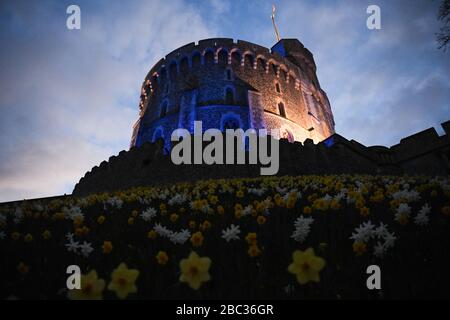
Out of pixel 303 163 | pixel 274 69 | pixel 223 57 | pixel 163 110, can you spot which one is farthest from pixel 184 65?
pixel 303 163

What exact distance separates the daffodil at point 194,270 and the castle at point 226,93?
901 inches

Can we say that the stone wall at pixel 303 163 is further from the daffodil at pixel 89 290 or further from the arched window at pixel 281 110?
the arched window at pixel 281 110

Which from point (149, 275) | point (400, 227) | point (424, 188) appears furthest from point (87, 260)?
point (424, 188)

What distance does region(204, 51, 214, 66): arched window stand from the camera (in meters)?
27.7

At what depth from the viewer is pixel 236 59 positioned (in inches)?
1099

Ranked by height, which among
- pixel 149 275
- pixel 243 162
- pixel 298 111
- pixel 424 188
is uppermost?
pixel 298 111

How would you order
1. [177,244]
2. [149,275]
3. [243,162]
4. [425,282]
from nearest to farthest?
[425,282] → [149,275] → [177,244] → [243,162]

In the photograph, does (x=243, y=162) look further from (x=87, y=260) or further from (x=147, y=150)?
(x=87, y=260)

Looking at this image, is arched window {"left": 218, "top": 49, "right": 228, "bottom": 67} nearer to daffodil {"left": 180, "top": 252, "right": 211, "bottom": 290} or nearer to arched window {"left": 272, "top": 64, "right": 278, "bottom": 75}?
arched window {"left": 272, "top": 64, "right": 278, "bottom": 75}

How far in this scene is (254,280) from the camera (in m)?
1.70

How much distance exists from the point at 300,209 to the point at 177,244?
5.84ft

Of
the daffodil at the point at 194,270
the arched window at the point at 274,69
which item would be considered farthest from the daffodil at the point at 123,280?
the arched window at the point at 274,69

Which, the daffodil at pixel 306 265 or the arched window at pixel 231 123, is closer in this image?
the daffodil at pixel 306 265

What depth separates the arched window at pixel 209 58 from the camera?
90.7ft
